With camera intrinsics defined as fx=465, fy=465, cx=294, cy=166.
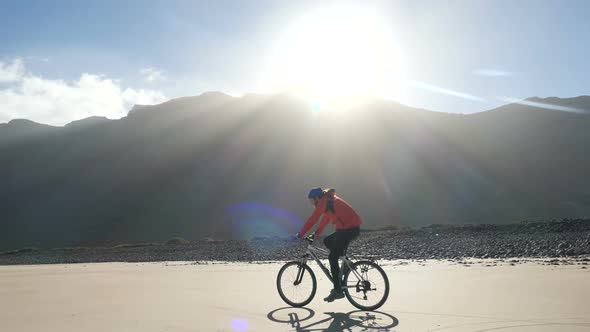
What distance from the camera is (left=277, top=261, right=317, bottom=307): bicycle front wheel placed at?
8.35 metres

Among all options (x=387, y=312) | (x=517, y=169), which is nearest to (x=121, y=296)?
(x=387, y=312)

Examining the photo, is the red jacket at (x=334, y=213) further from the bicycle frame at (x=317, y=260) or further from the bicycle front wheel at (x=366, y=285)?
the bicycle front wheel at (x=366, y=285)

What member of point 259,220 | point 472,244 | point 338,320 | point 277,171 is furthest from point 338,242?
point 277,171

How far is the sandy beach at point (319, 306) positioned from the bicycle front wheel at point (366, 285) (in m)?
0.19

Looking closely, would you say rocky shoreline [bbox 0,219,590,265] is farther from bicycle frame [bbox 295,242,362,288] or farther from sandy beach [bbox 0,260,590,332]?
bicycle frame [bbox 295,242,362,288]

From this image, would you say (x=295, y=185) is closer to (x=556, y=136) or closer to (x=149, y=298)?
(x=556, y=136)

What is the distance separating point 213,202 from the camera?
246ft

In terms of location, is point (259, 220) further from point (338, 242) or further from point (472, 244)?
point (338, 242)

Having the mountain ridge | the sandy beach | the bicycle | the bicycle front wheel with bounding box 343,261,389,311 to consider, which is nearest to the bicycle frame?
the bicycle

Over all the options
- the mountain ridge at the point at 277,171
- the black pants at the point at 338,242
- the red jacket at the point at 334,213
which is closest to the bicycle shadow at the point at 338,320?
the black pants at the point at 338,242

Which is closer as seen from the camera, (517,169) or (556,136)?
(517,169)

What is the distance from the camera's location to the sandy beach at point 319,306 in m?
→ 6.37

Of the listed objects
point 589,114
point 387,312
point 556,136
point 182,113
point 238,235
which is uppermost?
point 182,113

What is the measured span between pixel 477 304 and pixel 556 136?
8347 cm
